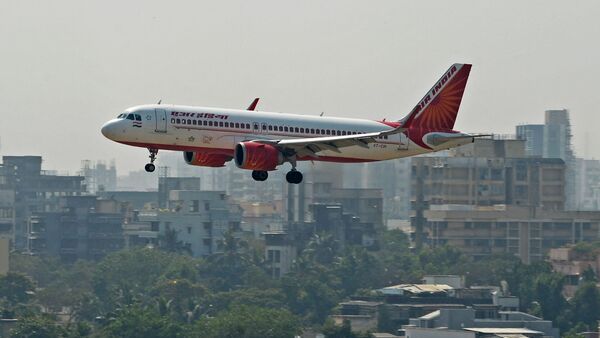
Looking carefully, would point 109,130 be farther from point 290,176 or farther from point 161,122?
point 290,176

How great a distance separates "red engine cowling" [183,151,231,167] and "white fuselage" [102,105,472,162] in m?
2.32

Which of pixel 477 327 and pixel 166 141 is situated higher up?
pixel 166 141

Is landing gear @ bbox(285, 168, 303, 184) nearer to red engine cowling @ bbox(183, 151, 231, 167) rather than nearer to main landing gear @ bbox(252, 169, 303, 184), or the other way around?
main landing gear @ bbox(252, 169, 303, 184)

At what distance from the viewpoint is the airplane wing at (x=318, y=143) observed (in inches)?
4469

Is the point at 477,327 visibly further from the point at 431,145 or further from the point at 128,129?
the point at 128,129

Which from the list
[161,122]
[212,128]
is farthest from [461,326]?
[161,122]

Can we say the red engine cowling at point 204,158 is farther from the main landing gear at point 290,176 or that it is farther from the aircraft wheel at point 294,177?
the aircraft wheel at point 294,177

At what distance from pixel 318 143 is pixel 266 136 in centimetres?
363

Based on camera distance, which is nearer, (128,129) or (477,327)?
(128,129)

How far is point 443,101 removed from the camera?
12544cm

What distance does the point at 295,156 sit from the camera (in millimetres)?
116062

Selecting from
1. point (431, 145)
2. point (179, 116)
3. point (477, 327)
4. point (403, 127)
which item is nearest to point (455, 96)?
point (431, 145)

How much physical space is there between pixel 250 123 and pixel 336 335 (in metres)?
87.9

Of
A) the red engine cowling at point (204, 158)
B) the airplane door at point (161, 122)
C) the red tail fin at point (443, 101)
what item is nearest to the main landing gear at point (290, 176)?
the red engine cowling at point (204, 158)
